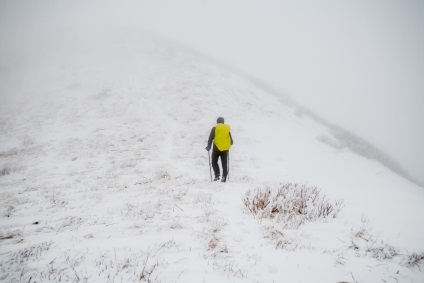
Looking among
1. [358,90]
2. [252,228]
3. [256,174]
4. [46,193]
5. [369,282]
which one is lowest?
[46,193]

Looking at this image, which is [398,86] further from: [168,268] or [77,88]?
[168,268]

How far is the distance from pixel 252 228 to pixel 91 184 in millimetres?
5701

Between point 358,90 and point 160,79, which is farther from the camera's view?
point 358,90

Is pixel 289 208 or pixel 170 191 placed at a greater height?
pixel 289 208

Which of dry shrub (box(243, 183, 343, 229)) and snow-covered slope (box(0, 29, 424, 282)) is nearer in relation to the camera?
snow-covered slope (box(0, 29, 424, 282))

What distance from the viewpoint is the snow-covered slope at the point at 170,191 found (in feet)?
11.9

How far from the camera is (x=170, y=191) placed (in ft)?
22.5

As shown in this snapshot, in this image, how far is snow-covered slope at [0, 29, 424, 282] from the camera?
3617 millimetres

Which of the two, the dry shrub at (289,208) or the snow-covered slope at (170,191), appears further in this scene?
the dry shrub at (289,208)

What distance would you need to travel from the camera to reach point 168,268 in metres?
3.51

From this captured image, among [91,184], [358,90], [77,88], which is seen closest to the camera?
[91,184]

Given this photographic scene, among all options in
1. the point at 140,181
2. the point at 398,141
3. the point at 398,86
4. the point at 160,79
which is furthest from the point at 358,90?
the point at 140,181

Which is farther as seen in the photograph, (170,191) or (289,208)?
(170,191)

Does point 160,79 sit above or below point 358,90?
below
